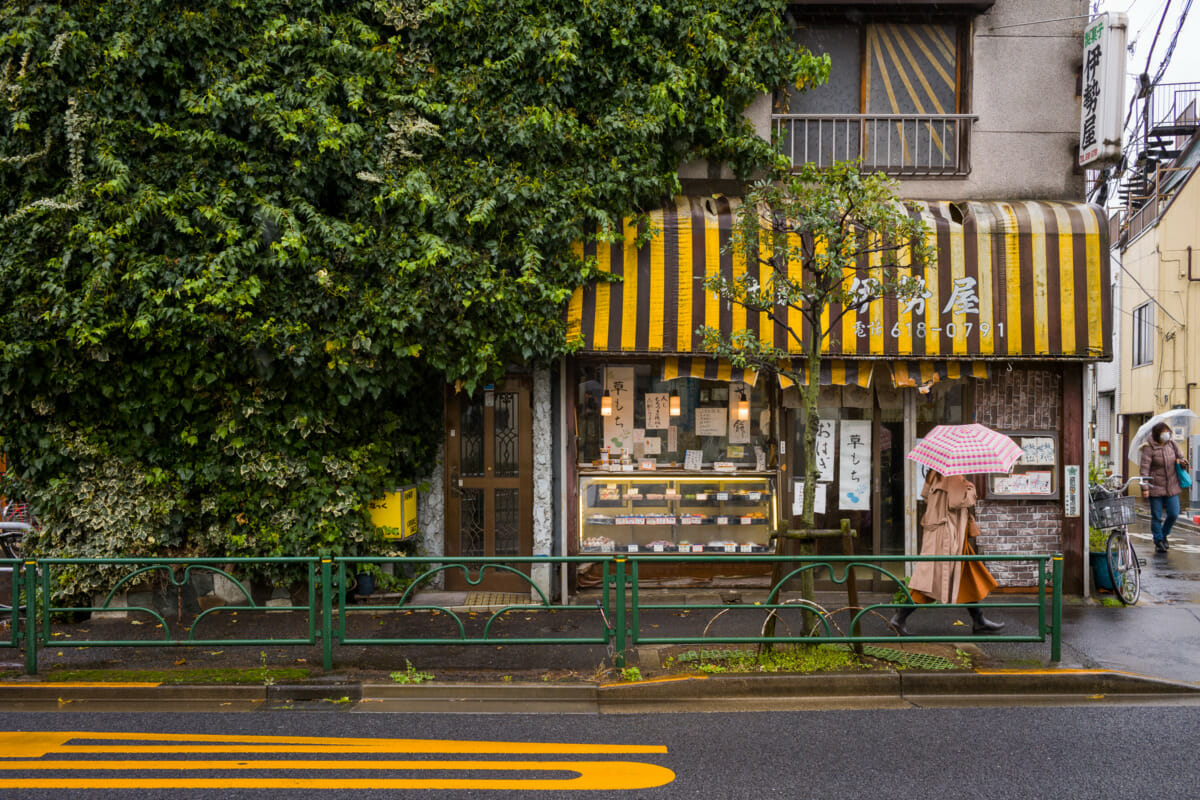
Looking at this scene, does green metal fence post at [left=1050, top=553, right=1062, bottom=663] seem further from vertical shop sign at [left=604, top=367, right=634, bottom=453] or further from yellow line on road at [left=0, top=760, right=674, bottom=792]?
vertical shop sign at [left=604, top=367, right=634, bottom=453]

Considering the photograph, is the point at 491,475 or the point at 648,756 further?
the point at 491,475

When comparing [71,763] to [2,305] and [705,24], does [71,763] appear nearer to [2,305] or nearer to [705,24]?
[2,305]

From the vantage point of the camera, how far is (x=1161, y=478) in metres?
13.0

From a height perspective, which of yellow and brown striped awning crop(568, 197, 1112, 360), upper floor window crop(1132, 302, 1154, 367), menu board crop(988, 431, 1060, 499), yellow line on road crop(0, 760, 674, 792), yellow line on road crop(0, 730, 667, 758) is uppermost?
upper floor window crop(1132, 302, 1154, 367)

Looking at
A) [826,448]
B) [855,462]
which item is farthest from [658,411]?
[855,462]

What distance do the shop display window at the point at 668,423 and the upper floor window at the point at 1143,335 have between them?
774 inches

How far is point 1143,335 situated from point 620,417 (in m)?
22.2

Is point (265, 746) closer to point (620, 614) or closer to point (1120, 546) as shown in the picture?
point (620, 614)

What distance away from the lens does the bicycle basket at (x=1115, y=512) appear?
9.64 m

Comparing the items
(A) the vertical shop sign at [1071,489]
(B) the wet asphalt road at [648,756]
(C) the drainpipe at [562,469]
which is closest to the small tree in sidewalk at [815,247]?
(B) the wet asphalt road at [648,756]

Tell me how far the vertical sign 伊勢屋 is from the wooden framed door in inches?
283

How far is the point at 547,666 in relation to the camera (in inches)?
286

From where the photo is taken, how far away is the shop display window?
10375 millimetres

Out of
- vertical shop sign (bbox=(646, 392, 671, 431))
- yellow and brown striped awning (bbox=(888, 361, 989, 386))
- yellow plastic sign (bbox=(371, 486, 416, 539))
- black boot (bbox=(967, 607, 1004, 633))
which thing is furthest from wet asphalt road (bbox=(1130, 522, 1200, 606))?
yellow plastic sign (bbox=(371, 486, 416, 539))
